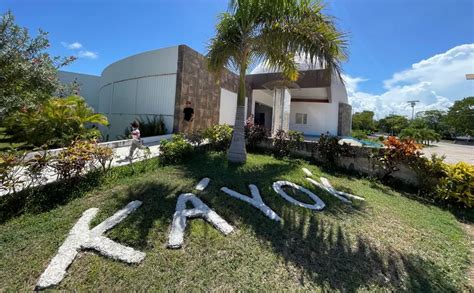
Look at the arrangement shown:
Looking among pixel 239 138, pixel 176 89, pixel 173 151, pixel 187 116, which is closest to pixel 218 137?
pixel 239 138

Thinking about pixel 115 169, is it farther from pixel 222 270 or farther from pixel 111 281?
pixel 222 270

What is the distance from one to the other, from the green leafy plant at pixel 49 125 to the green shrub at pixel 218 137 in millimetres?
3407

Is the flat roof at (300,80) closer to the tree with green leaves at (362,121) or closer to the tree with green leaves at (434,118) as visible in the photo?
the tree with green leaves at (362,121)

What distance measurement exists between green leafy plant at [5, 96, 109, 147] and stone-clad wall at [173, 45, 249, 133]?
438 cm

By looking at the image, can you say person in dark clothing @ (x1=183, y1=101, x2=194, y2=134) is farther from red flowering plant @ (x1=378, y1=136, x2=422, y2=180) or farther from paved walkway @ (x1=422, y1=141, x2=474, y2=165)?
paved walkway @ (x1=422, y1=141, x2=474, y2=165)

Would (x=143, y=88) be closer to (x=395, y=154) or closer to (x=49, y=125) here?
(x=49, y=125)

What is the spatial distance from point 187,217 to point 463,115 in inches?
2332

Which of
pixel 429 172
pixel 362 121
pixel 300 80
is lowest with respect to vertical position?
pixel 429 172

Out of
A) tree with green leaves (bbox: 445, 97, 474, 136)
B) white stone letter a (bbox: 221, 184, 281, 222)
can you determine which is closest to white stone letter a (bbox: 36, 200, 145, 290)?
white stone letter a (bbox: 221, 184, 281, 222)

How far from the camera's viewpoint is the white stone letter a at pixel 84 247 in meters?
2.37

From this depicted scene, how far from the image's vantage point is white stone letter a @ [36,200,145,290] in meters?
2.37

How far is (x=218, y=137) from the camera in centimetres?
837

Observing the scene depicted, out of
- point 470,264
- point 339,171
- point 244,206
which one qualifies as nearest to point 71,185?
point 244,206

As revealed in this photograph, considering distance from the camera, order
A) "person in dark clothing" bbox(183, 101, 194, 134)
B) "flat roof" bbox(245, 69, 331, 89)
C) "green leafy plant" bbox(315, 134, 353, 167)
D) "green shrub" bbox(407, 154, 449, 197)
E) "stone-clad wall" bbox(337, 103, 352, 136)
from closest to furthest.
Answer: "green shrub" bbox(407, 154, 449, 197), "green leafy plant" bbox(315, 134, 353, 167), "person in dark clothing" bbox(183, 101, 194, 134), "flat roof" bbox(245, 69, 331, 89), "stone-clad wall" bbox(337, 103, 352, 136)
